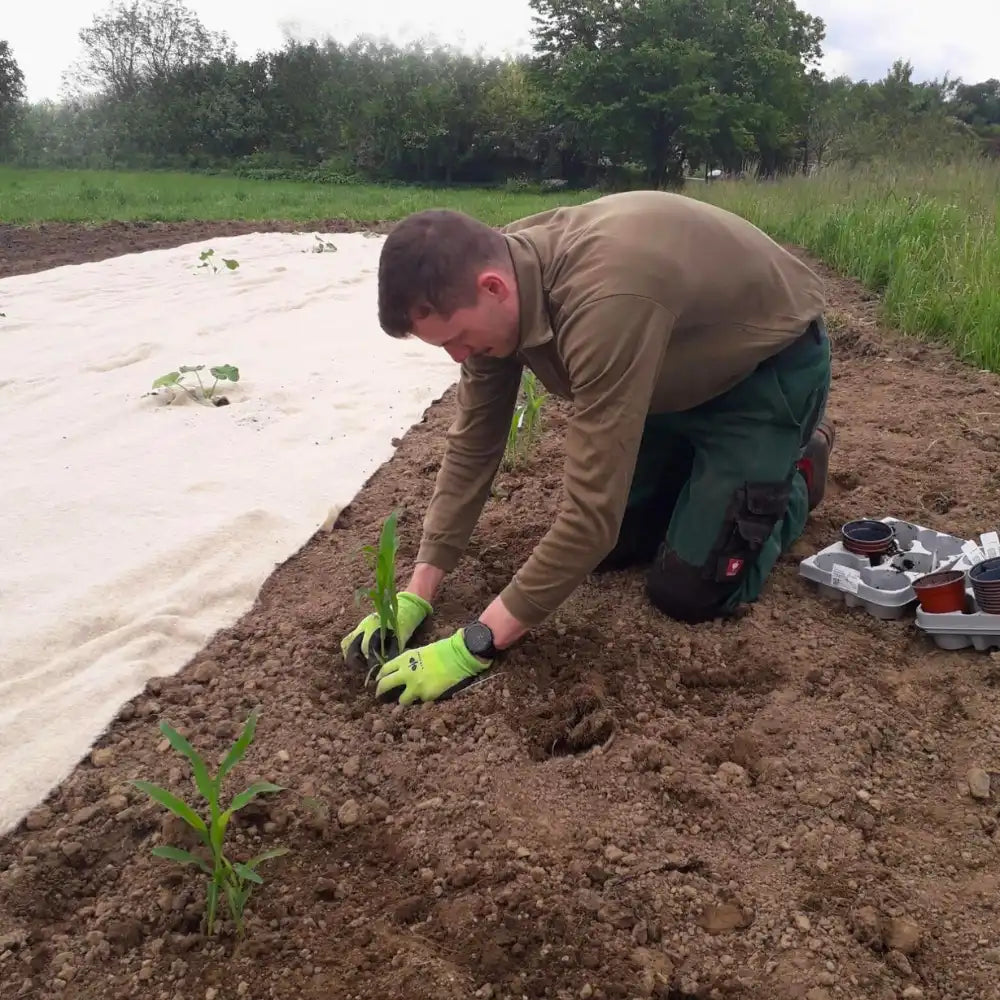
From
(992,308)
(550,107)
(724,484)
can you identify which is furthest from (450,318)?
(550,107)

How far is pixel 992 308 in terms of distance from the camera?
12.5ft

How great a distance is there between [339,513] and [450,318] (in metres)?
1.38

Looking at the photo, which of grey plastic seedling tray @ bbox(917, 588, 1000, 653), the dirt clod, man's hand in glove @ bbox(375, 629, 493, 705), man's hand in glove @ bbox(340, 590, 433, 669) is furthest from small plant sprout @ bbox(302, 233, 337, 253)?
the dirt clod

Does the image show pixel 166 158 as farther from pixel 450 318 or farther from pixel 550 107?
pixel 450 318

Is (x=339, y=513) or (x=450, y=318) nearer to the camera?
(x=450, y=318)

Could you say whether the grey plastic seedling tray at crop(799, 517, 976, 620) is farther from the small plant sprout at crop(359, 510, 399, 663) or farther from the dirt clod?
the small plant sprout at crop(359, 510, 399, 663)

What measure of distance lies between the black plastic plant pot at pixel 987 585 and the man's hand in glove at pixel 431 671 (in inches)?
45.0

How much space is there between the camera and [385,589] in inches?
74.2

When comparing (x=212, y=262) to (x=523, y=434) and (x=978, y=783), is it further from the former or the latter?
(x=978, y=783)

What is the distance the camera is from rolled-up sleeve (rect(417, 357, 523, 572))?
2.18 meters

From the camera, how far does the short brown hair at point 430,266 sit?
164 cm

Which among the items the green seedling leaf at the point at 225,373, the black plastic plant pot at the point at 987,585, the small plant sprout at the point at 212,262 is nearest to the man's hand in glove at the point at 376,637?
the black plastic plant pot at the point at 987,585

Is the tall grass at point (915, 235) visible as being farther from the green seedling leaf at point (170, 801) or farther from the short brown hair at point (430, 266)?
the green seedling leaf at point (170, 801)

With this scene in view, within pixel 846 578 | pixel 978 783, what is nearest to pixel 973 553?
pixel 846 578
